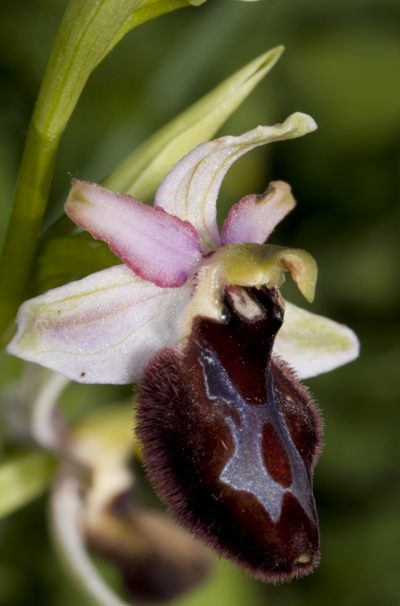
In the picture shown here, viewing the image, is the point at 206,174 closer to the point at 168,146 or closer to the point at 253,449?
the point at 168,146

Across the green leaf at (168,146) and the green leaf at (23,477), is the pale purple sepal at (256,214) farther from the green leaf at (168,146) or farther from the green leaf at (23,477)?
the green leaf at (23,477)

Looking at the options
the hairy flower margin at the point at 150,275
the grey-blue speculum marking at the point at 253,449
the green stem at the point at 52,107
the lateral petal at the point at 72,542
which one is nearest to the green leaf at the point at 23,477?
the lateral petal at the point at 72,542

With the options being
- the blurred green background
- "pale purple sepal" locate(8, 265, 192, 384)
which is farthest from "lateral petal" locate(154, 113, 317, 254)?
the blurred green background

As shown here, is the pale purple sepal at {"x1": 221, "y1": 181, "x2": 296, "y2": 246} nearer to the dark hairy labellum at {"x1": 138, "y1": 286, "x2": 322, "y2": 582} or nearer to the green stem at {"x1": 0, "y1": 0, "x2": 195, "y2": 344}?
the dark hairy labellum at {"x1": 138, "y1": 286, "x2": 322, "y2": 582}

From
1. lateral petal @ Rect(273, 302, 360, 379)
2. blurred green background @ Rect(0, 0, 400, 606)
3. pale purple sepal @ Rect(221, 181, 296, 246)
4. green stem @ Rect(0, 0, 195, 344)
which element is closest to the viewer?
green stem @ Rect(0, 0, 195, 344)

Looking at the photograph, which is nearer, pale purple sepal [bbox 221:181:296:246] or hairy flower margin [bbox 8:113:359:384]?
hairy flower margin [bbox 8:113:359:384]

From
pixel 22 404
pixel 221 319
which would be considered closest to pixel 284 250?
pixel 221 319

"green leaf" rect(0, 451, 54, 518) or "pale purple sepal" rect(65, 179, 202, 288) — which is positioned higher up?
"pale purple sepal" rect(65, 179, 202, 288)

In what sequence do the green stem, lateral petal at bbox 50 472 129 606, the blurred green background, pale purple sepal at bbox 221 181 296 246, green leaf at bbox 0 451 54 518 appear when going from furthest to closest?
the blurred green background, lateral petal at bbox 50 472 129 606, green leaf at bbox 0 451 54 518, pale purple sepal at bbox 221 181 296 246, the green stem
